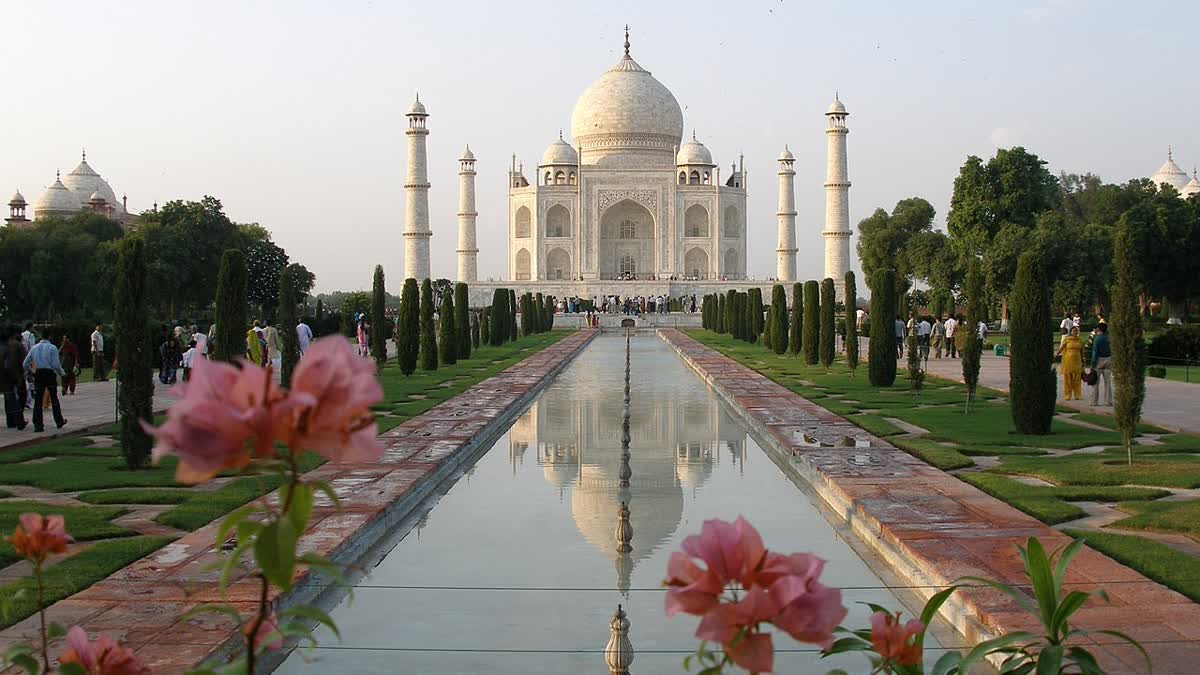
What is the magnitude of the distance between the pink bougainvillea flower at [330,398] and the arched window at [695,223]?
138ft

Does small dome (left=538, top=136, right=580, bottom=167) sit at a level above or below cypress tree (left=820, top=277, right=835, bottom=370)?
above

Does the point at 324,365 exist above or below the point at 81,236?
below

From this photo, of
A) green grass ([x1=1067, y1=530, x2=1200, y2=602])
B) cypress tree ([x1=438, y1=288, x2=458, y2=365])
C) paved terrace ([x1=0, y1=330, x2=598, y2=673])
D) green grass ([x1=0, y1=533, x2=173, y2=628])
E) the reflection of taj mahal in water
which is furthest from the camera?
cypress tree ([x1=438, y1=288, x2=458, y2=365])

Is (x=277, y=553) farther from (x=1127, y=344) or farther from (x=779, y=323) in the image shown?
(x=779, y=323)

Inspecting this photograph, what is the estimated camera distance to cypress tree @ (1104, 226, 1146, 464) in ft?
21.2

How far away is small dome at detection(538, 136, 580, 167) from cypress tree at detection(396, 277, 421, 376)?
29.0m

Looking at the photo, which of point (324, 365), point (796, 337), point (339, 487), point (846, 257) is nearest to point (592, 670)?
point (324, 365)

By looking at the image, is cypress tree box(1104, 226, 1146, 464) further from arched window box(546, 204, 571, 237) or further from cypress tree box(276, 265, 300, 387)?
arched window box(546, 204, 571, 237)

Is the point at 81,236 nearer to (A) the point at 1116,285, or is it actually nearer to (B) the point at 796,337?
(B) the point at 796,337

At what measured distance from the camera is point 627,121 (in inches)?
1688

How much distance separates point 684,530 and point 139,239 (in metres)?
3.63

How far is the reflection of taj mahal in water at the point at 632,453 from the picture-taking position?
5.13m

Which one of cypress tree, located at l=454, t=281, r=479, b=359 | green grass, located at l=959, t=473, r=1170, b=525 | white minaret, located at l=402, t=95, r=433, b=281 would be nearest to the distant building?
white minaret, located at l=402, t=95, r=433, b=281

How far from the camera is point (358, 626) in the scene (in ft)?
11.7
